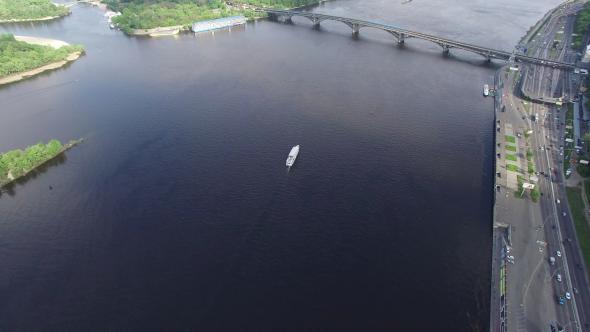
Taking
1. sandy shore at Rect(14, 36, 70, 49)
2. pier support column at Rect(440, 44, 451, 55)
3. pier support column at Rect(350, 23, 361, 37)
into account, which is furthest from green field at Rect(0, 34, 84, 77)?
pier support column at Rect(440, 44, 451, 55)

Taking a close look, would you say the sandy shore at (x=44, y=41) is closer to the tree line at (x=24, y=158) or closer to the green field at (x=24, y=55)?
the green field at (x=24, y=55)

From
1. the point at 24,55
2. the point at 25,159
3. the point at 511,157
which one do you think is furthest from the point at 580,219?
the point at 24,55

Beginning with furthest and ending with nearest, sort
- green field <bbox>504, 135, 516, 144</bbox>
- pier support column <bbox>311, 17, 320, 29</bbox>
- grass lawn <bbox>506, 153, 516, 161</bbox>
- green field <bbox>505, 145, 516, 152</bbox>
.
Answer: pier support column <bbox>311, 17, 320, 29</bbox>, green field <bbox>504, 135, 516, 144</bbox>, green field <bbox>505, 145, 516, 152</bbox>, grass lawn <bbox>506, 153, 516, 161</bbox>

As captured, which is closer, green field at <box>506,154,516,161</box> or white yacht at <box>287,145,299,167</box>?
green field at <box>506,154,516,161</box>

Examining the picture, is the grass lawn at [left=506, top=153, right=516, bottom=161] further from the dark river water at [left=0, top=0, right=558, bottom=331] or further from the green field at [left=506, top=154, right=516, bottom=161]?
the dark river water at [left=0, top=0, right=558, bottom=331]

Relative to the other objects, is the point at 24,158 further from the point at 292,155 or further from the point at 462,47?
the point at 462,47

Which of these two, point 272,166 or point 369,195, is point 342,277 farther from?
point 272,166

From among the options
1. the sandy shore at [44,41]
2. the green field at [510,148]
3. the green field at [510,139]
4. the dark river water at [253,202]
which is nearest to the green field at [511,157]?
the green field at [510,148]
